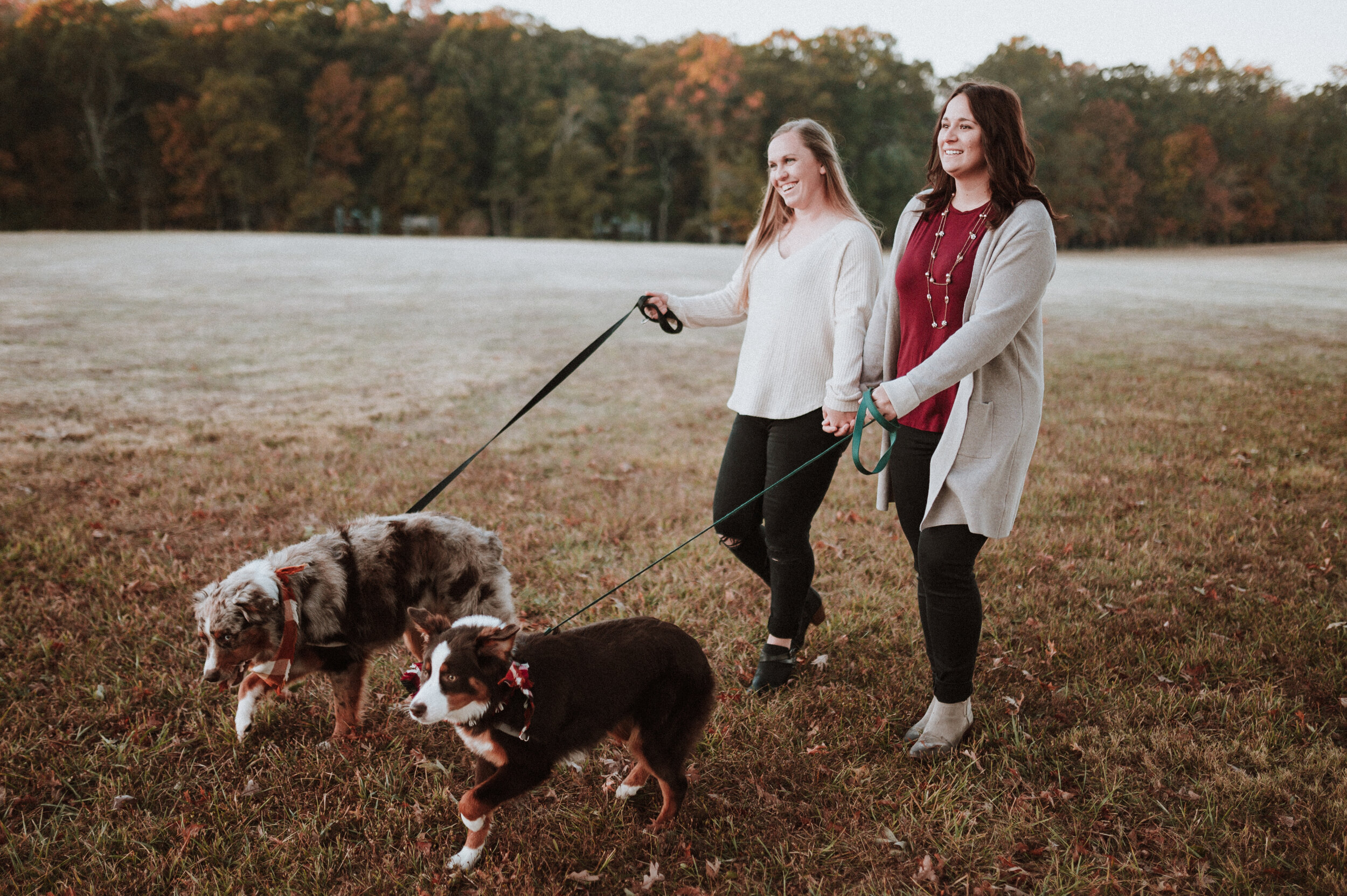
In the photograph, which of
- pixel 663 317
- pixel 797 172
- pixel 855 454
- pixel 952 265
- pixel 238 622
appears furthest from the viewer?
pixel 663 317

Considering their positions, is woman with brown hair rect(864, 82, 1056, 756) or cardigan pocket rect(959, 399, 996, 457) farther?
cardigan pocket rect(959, 399, 996, 457)

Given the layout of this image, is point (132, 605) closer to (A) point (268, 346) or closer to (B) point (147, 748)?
(B) point (147, 748)

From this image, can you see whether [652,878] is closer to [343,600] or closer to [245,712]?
[343,600]

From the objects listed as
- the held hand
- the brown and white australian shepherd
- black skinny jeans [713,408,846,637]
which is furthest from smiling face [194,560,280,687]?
the held hand

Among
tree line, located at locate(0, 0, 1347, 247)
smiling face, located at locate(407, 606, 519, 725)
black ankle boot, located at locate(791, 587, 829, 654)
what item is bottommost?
black ankle boot, located at locate(791, 587, 829, 654)

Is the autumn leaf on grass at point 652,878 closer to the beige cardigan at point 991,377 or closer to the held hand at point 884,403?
the beige cardigan at point 991,377

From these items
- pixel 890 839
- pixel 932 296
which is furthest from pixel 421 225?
pixel 890 839

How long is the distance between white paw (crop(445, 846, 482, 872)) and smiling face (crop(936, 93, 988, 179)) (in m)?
2.93

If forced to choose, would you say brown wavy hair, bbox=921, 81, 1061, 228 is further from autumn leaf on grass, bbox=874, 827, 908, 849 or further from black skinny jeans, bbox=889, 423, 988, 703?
autumn leaf on grass, bbox=874, 827, 908, 849

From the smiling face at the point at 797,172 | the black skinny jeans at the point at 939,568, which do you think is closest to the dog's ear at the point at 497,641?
the black skinny jeans at the point at 939,568

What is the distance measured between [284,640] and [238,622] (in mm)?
177

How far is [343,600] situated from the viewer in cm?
316

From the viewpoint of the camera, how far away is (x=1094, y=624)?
4.27 meters

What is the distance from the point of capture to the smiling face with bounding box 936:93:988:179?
2.61 metres
